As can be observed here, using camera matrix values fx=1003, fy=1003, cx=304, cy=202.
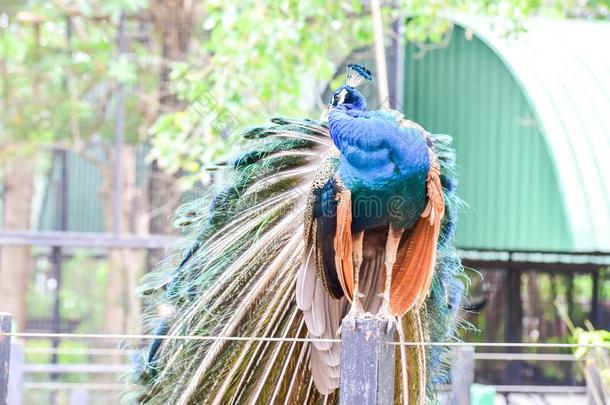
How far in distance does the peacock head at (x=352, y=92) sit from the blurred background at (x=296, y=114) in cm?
199

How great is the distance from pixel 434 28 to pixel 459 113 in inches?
33.1

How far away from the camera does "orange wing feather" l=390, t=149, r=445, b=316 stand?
126 inches

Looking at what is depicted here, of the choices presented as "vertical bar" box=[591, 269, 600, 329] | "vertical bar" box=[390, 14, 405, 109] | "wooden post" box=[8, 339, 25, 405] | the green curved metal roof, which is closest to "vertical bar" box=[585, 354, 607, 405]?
the green curved metal roof

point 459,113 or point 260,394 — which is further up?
point 459,113

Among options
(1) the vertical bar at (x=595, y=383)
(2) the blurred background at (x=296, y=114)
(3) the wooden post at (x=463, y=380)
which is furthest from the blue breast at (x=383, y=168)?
(1) the vertical bar at (x=595, y=383)

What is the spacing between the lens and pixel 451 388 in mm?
4227

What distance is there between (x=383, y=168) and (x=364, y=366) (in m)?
0.76

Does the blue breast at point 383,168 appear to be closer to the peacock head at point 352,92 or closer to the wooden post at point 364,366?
the peacock head at point 352,92

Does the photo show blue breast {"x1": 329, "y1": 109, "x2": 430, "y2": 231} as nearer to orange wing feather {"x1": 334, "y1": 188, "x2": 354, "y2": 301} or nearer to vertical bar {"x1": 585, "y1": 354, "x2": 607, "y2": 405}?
orange wing feather {"x1": 334, "y1": 188, "x2": 354, "y2": 301}

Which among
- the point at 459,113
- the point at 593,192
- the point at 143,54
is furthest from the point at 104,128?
the point at 593,192

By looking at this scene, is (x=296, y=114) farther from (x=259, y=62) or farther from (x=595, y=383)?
(x=595, y=383)

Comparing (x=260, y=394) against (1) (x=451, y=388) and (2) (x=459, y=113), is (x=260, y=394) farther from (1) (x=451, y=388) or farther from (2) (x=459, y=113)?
(2) (x=459, y=113)

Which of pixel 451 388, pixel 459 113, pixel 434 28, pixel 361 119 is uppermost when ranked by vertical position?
pixel 434 28

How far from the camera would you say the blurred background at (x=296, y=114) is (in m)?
6.26
